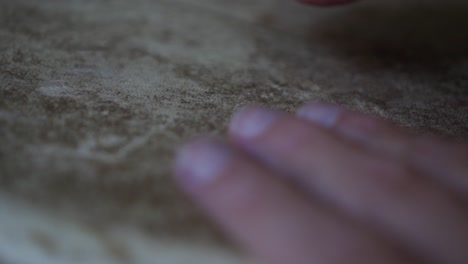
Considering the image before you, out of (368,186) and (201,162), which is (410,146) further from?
(201,162)

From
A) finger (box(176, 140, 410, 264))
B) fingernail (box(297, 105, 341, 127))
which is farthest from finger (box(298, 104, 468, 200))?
finger (box(176, 140, 410, 264))

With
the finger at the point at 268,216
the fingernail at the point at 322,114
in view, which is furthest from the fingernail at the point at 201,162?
the fingernail at the point at 322,114

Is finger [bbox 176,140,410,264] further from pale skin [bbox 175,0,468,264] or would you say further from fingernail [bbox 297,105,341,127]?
fingernail [bbox 297,105,341,127]

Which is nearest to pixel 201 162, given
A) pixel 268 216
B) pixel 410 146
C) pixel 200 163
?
pixel 200 163

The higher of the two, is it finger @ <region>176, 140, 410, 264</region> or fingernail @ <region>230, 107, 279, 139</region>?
fingernail @ <region>230, 107, 279, 139</region>

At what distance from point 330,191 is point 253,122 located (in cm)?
14

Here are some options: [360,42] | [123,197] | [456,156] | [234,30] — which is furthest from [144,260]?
[360,42]

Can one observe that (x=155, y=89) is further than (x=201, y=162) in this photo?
Yes

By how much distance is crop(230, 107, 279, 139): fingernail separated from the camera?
0.56 m

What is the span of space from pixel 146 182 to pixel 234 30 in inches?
24.2

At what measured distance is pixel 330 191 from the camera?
1.58 ft

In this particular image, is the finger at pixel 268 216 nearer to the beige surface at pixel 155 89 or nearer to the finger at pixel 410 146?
the beige surface at pixel 155 89

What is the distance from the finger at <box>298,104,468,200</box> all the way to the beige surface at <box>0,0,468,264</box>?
0.15 meters

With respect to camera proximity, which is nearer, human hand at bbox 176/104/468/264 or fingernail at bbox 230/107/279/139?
human hand at bbox 176/104/468/264
